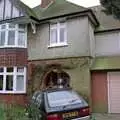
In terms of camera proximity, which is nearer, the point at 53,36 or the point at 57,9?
the point at 53,36

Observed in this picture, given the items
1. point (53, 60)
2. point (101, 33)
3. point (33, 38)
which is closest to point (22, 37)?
point (33, 38)

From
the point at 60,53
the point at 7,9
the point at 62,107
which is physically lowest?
the point at 62,107

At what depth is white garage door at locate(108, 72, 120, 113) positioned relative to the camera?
665 inches

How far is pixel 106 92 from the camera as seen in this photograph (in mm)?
17141

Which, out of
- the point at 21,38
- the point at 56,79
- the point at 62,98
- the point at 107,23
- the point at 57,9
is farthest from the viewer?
the point at 107,23

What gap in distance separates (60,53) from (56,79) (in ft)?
7.51

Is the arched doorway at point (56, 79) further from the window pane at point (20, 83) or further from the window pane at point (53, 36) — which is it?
the window pane at point (53, 36)

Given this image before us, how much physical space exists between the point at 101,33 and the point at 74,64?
3.94 m

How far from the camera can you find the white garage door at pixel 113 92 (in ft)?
55.4

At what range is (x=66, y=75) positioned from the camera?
60.6ft

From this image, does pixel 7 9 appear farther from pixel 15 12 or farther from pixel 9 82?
pixel 9 82

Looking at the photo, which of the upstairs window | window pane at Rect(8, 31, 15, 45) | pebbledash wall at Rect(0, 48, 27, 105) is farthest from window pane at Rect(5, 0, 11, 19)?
the upstairs window

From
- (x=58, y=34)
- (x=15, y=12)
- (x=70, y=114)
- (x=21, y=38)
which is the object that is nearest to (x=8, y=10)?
(x=15, y=12)

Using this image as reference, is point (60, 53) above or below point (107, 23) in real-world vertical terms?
below
